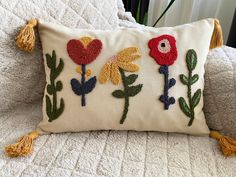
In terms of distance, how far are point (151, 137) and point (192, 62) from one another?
222 mm

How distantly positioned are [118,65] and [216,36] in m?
0.30

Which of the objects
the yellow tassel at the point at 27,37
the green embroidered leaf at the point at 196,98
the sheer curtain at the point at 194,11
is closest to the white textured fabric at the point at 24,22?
Answer: the yellow tassel at the point at 27,37

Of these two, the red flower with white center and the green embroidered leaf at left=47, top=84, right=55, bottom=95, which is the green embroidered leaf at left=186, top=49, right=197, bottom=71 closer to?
the red flower with white center

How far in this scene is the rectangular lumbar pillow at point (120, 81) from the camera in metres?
0.71

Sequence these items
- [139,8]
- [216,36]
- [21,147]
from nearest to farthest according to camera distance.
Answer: [21,147]
[216,36]
[139,8]

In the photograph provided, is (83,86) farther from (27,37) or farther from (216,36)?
(216,36)

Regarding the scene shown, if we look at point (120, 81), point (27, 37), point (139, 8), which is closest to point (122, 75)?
point (120, 81)

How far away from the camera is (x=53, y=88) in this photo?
73cm

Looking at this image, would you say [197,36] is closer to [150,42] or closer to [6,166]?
[150,42]

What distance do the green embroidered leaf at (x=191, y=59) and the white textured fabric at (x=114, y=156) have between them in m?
0.19

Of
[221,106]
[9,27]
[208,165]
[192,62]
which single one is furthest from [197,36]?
[9,27]

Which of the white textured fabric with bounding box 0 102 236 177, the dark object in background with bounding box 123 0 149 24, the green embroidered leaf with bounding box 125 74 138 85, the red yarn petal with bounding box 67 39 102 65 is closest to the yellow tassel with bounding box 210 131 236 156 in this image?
the white textured fabric with bounding box 0 102 236 177

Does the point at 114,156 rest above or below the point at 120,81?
below

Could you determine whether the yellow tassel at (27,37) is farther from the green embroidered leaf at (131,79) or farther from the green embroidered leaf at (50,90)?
the green embroidered leaf at (131,79)
